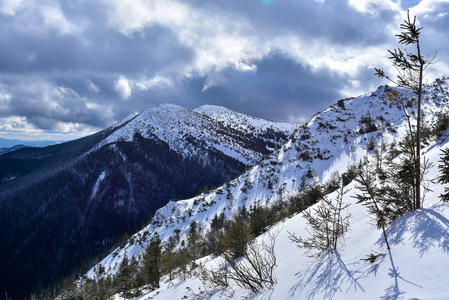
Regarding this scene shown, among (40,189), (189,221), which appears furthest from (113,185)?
(189,221)

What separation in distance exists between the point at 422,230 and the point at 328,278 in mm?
2029

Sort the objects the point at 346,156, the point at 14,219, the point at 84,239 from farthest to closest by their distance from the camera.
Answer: the point at 14,219, the point at 84,239, the point at 346,156

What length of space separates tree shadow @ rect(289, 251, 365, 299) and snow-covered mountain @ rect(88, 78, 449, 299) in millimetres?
21

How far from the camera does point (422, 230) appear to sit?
155 inches

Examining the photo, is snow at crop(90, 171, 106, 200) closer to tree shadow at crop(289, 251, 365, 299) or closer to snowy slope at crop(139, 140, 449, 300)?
snowy slope at crop(139, 140, 449, 300)

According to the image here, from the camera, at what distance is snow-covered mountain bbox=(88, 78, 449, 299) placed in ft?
12.0

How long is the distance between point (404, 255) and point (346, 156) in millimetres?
45221

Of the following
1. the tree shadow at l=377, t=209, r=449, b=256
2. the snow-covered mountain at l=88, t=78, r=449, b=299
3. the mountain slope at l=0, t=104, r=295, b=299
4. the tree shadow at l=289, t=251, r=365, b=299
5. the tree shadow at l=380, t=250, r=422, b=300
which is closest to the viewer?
the tree shadow at l=380, t=250, r=422, b=300

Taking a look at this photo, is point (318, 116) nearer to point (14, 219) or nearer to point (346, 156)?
point (346, 156)

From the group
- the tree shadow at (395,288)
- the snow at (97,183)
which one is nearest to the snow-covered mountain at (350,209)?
the tree shadow at (395,288)

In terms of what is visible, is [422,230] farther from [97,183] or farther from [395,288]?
[97,183]

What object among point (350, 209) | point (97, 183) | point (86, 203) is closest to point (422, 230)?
point (350, 209)

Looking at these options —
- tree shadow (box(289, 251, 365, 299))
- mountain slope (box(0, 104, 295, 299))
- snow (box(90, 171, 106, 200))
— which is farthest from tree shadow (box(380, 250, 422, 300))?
snow (box(90, 171, 106, 200))

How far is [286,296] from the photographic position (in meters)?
4.82
